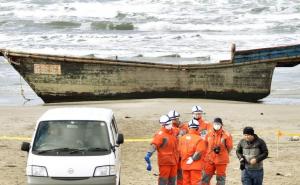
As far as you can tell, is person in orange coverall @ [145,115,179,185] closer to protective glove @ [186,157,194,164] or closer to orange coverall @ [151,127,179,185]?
orange coverall @ [151,127,179,185]

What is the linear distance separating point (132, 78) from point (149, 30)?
29420 mm

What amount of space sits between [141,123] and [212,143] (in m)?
8.53

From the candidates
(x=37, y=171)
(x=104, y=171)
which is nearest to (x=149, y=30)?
(x=104, y=171)

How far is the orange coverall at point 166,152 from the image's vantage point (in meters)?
11.0

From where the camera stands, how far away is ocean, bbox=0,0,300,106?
3388 cm

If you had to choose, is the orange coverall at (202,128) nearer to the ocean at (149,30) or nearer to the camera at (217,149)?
the camera at (217,149)

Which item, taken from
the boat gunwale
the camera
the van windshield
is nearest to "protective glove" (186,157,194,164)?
the camera

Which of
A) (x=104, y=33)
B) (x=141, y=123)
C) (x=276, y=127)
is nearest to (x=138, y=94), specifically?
(x=141, y=123)

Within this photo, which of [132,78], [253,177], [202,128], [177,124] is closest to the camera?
[253,177]

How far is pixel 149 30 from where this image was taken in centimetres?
5403

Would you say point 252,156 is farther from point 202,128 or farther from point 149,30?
point 149,30

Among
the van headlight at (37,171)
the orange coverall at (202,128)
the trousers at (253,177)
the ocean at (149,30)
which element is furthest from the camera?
the ocean at (149,30)

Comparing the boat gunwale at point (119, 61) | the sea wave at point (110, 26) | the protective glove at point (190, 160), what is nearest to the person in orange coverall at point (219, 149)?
the protective glove at point (190, 160)

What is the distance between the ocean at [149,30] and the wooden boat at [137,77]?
1086mm
